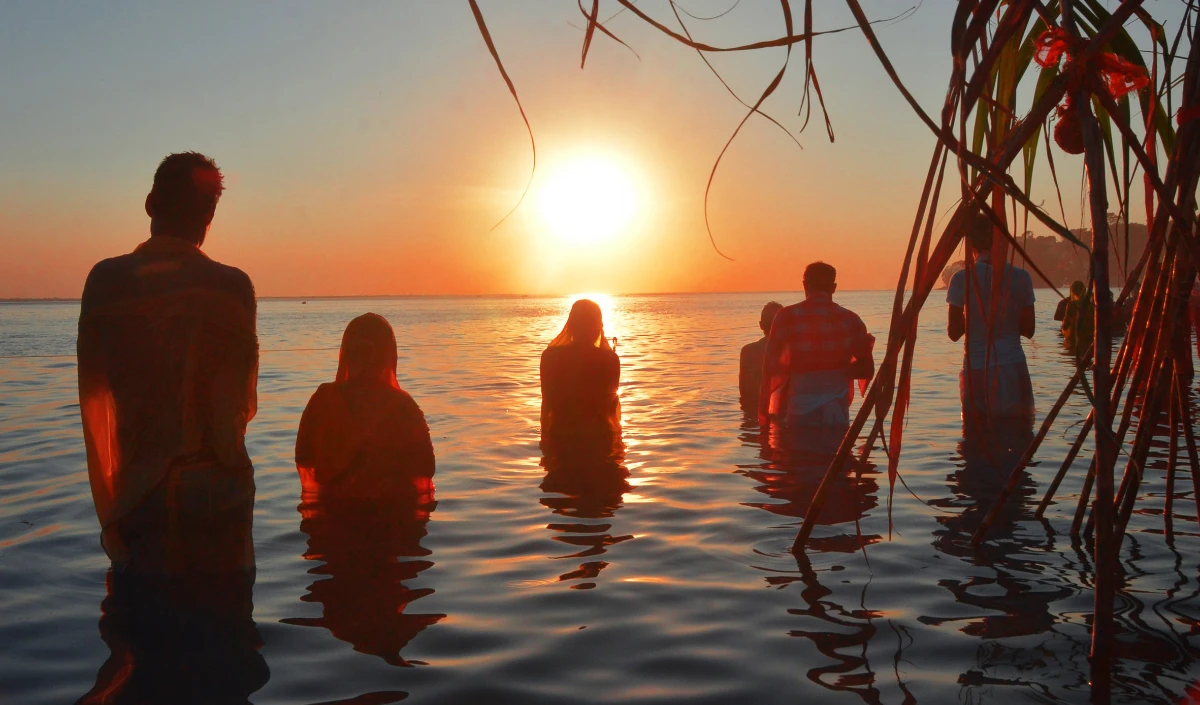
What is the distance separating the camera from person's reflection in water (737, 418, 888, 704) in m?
3.62

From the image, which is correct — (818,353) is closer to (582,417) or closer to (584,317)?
(584,317)

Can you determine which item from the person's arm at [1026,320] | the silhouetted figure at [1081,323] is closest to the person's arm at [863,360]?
the person's arm at [1026,320]

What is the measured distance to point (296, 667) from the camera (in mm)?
3752

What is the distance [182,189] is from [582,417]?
5.06 meters

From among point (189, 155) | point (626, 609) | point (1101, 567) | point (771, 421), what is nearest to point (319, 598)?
point (626, 609)

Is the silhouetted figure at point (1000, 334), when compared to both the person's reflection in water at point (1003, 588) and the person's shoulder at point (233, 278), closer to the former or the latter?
the person's reflection in water at point (1003, 588)

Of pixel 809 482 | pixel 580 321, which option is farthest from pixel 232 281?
A: pixel 809 482

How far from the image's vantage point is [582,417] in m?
8.20

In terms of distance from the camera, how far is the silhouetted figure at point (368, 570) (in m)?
4.21

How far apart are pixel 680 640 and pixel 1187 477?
4.88 m

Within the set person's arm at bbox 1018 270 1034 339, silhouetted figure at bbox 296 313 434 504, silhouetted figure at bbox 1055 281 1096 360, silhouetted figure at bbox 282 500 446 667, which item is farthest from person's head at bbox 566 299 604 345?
silhouetted figure at bbox 1055 281 1096 360

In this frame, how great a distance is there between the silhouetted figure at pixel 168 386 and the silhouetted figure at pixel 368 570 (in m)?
0.86

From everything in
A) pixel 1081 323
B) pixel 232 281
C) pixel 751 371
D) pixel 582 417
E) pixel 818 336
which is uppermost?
pixel 232 281

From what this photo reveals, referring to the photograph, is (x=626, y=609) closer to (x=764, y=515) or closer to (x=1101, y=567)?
(x=764, y=515)
